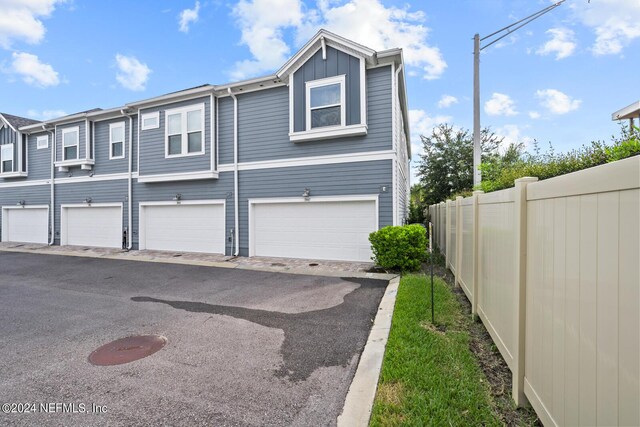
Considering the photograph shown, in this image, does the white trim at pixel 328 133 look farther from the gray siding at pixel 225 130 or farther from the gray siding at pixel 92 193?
the gray siding at pixel 92 193

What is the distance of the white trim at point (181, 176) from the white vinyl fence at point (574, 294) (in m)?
9.65

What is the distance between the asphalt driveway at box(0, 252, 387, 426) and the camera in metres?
2.55

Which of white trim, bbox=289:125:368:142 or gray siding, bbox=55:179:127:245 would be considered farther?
gray siding, bbox=55:179:127:245

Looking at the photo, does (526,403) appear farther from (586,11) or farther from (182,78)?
(182,78)

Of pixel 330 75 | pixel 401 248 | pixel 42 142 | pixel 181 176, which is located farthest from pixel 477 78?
pixel 42 142

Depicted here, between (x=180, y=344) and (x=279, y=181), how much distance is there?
6.78 meters

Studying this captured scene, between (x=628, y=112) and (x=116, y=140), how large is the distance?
16349 mm

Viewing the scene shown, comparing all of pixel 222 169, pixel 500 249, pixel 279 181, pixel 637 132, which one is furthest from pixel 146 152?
pixel 637 132

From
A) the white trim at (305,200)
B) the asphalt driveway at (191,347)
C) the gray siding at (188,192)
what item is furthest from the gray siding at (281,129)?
the asphalt driveway at (191,347)

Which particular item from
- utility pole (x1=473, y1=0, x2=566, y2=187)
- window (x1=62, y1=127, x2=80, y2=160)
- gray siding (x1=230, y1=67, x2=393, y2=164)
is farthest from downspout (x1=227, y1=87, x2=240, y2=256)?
window (x1=62, y1=127, x2=80, y2=160)

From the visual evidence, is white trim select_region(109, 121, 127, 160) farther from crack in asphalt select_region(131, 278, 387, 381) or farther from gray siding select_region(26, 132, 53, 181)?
crack in asphalt select_region(131, 278, 387, 381)

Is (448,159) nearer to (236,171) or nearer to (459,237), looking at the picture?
(236,171)

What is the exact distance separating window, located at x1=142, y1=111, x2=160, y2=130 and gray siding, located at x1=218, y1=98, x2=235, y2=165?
9.08ft

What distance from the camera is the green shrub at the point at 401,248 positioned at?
7520mm
